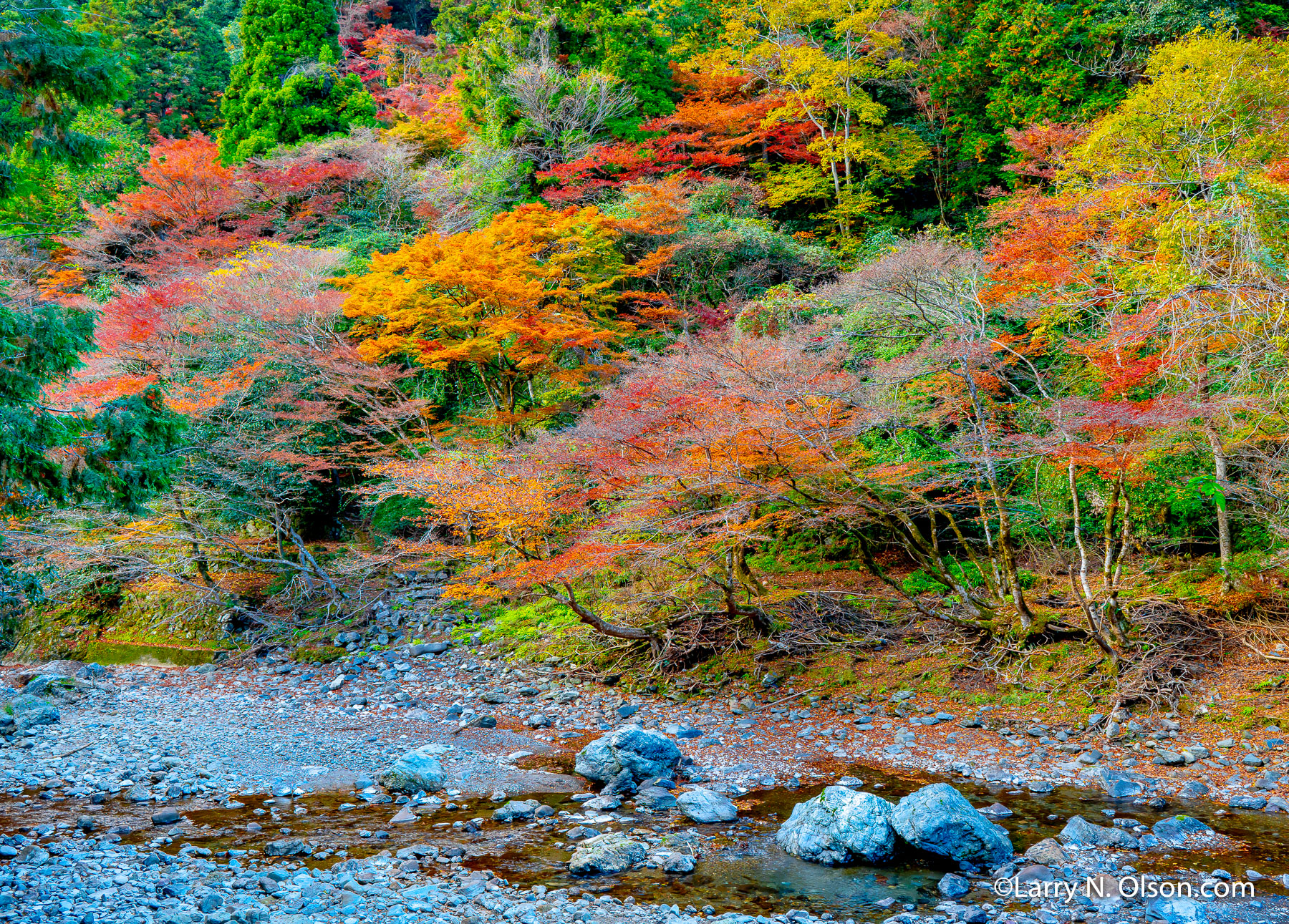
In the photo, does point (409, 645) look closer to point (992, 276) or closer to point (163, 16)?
point (992, 276)

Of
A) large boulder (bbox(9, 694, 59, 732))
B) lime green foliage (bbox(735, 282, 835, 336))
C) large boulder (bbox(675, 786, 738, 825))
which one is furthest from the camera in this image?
lime green foliage (bbox(735, 282, 835, 336))

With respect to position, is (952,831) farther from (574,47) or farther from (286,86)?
(286,86)

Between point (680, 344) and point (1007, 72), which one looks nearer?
point (680, 344)

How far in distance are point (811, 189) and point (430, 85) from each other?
42.0ft

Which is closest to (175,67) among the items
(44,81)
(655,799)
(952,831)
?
(44,81)

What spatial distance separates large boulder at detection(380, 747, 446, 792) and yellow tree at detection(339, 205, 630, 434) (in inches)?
276

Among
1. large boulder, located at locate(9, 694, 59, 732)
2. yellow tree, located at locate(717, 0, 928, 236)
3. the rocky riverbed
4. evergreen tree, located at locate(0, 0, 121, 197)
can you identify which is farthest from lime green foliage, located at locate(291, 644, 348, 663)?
yellow tree, located at locate(717, 0, 928, 236)

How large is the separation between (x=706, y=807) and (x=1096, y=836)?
294 cm

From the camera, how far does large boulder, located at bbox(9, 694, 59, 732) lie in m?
9.60

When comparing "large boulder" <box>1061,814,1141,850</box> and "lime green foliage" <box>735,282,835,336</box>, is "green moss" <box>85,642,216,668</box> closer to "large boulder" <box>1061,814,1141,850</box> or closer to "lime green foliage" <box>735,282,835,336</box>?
"lime green foliage" <box>735,282,835,336</box>

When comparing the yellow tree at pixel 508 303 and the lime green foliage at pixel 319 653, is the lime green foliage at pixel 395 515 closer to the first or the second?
the yellow tree at pixel 508 303

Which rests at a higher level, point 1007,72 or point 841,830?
point 1007,72

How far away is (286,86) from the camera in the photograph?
20500 mm

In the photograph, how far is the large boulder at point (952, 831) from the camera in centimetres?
541
